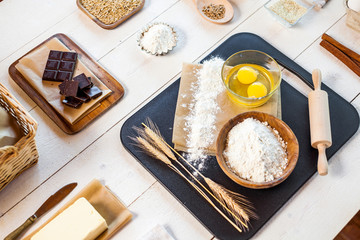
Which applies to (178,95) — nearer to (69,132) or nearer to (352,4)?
(69,132)

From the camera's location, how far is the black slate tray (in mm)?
1304

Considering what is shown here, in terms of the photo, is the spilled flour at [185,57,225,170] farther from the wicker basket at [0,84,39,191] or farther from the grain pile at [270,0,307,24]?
the wicker basket at [0,84,39,191]

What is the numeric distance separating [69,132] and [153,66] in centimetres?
44

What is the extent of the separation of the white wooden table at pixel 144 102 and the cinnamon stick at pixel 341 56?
2cm

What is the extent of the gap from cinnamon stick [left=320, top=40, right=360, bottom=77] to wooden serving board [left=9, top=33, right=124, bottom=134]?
0.86 m

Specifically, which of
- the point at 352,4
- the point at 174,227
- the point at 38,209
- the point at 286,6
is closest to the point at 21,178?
the point at 38,209

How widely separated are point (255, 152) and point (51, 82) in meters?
0.84

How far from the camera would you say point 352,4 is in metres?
1.59

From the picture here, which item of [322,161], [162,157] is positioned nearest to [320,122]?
[322,161]

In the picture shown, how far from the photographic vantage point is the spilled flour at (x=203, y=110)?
4.56 feet

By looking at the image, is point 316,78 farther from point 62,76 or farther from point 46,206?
point 46,206

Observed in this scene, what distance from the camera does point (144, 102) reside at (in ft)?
5.09

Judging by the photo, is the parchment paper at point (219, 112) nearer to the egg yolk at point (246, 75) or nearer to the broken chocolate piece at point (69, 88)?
the egg yolk at point (246, 75)

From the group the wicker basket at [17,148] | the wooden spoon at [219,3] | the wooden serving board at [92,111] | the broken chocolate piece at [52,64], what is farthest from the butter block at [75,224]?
the wooden spoon at [219,3]
